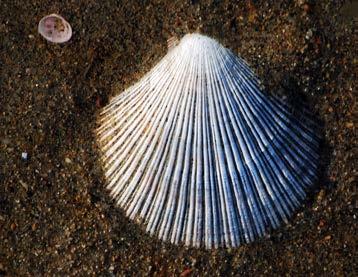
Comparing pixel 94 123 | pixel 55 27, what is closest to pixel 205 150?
pixel 94 123

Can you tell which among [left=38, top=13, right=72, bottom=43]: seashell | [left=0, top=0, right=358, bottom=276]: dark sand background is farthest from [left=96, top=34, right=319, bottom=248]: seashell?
[left=38, top=13, right=72, bottom=43]: seashell

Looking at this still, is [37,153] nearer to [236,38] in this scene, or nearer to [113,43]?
[113,43]

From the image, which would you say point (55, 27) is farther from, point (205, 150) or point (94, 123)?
point (205, 150)

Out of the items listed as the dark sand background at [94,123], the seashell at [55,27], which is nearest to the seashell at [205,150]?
the dark sand background at [94,123]

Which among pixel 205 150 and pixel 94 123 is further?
pixel 94 123

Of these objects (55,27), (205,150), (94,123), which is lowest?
(205,150)

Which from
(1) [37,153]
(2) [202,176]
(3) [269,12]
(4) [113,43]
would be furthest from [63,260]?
(3) [269,12]

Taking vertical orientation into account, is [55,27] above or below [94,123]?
above
